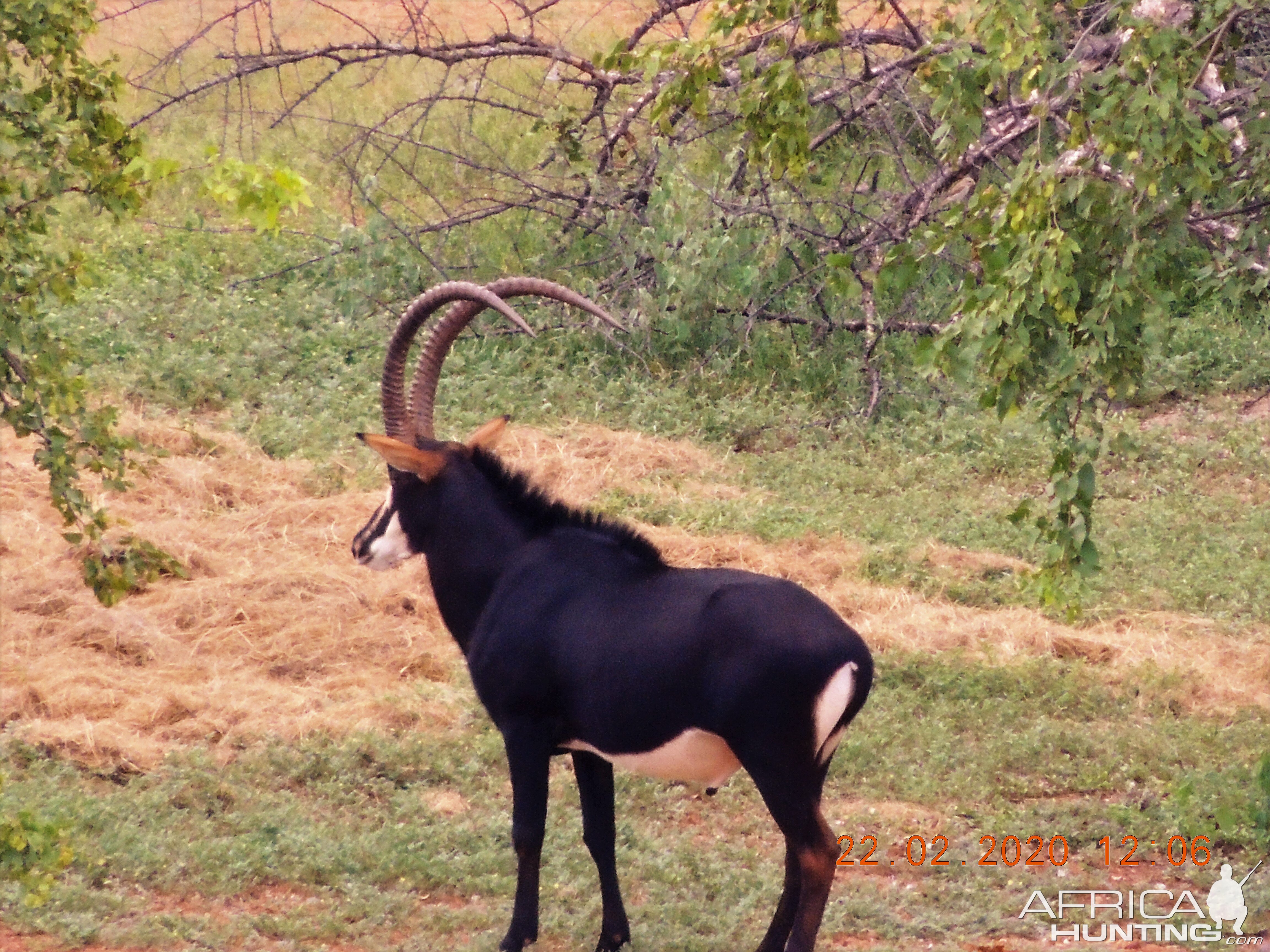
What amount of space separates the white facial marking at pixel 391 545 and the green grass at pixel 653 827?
116 centimetres

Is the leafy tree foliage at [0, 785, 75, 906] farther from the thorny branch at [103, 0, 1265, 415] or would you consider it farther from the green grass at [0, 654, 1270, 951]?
the thorny branch at [103, 0, 1265, 415]

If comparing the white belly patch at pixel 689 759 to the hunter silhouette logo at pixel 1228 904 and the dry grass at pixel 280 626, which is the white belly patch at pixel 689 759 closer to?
the hunter silhouette logo at pixel 1228 904

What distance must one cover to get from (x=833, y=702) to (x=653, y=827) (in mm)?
2006

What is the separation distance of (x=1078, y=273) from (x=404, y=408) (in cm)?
248

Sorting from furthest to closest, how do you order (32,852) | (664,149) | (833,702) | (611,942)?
(664,149)
(611,942)
(833,702)
(32,852)

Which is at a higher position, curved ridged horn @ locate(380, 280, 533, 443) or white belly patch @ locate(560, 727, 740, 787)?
curved ridged horn @ locate(380, 280, 533, 443)

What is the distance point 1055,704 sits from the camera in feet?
23.8

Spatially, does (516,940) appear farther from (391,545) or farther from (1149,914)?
(1149,914)

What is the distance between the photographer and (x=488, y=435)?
18.5 feet

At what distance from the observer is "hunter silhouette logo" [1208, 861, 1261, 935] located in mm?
5238

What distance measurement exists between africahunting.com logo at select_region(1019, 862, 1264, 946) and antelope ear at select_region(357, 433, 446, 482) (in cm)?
263
